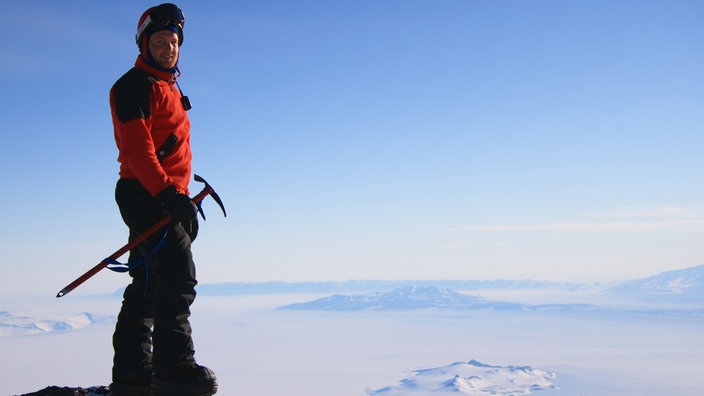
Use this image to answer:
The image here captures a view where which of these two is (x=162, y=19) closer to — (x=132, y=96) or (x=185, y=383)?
(x=132, y=96)

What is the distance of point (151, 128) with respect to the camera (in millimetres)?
4465

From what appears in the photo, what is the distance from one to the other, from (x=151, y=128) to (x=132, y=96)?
1.01ft

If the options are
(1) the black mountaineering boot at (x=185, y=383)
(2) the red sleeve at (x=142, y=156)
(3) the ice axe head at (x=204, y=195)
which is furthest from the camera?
(3) the ice axe head at (x=204, y=195)

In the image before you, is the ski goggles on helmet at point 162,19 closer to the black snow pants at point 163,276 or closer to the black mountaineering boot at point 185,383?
the black snow pants at point 163,276

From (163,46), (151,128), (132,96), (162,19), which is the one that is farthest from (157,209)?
(162,19)

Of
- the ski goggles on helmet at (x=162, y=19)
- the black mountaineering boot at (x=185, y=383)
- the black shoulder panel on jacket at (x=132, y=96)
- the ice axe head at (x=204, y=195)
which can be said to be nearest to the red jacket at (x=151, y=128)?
the black shoulder panel on jacket at (x=132, y=96)

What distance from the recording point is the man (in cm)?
422

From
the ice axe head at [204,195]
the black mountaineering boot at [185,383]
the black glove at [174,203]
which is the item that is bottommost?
the black mountaineering boot at [185,383]

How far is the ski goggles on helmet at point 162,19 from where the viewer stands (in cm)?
457

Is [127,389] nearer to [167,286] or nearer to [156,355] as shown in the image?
[156,355]

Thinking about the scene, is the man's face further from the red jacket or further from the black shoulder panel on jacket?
the black shoulder panel on jacket

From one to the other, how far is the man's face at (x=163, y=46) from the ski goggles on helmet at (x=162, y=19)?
6cm

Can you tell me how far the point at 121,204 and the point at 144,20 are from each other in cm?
152

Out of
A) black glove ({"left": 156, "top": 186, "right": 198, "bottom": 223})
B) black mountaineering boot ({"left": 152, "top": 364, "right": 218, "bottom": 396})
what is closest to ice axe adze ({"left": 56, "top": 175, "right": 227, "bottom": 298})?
black glove ({"left": 156, "top": 186, "right": 198, "bottom": 223})
